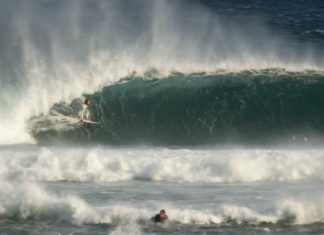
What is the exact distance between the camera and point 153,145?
24.9m

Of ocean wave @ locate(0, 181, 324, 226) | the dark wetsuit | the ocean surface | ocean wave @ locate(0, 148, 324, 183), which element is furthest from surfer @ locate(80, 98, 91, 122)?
the dark wetsuit

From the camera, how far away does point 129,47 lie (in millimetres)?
30766

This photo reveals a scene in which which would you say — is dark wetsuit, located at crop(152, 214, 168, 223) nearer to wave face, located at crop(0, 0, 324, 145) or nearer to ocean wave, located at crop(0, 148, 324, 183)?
ocean wave, located at crop(0, 148, 324, 183)

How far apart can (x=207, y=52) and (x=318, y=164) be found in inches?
417

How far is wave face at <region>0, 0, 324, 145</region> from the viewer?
27797mm

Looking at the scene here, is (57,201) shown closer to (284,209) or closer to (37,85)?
(284,209)

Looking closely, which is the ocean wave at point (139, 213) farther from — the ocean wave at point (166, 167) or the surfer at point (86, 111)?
the surfer at point (86, 111)

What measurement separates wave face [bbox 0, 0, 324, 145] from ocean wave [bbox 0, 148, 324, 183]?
4.61 metres

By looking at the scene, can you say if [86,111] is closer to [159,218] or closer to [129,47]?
[129,47]

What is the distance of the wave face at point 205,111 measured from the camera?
25.8m

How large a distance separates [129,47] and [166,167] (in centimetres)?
1120

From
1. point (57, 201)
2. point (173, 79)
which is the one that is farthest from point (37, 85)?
point (57, 201)

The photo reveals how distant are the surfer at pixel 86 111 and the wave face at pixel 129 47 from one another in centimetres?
89

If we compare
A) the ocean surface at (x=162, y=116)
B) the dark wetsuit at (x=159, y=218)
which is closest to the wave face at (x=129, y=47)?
the ocean surface at (x=162, y=116)
